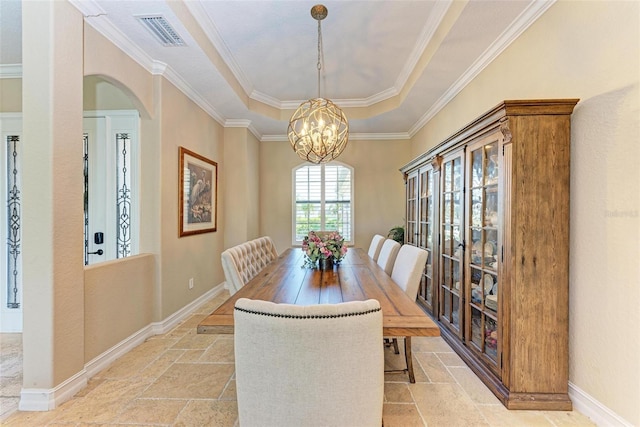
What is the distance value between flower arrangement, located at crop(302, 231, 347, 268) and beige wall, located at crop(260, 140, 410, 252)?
303 cm

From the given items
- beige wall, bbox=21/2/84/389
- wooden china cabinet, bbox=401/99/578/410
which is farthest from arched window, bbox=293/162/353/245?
beige wall, bbox=21/2/84/389

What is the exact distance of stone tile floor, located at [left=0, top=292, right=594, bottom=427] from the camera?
183 centimetres

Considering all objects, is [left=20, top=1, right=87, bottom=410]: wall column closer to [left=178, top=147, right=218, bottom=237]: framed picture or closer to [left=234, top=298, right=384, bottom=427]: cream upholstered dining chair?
[left=178, top=147, right=218, bottom=237]: framed picture

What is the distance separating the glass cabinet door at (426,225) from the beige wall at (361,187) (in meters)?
1.76

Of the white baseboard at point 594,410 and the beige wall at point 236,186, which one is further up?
the beige wall at point 236,186

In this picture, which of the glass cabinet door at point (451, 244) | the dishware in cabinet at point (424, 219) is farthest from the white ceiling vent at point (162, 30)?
the dishware in cabinet at point (424, 219)

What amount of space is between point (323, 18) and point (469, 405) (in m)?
3.24

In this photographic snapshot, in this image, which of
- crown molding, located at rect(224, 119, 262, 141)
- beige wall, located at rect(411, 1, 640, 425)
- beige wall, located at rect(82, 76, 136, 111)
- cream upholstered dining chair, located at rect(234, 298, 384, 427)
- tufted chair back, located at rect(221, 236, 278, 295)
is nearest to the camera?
cream upholstered dining chair, located at rect(234, 298, 384, 427)

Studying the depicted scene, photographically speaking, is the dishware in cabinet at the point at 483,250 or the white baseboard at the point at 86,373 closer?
the white baseboard at the point at 86,373

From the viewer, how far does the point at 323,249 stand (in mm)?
2631

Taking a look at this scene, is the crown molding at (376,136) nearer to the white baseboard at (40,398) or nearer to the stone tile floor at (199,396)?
the stone tile floor at (199,396)

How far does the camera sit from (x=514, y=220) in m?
1.94

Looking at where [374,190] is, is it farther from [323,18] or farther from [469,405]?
[469,405]

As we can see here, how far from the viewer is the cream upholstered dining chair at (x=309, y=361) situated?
1.06m
